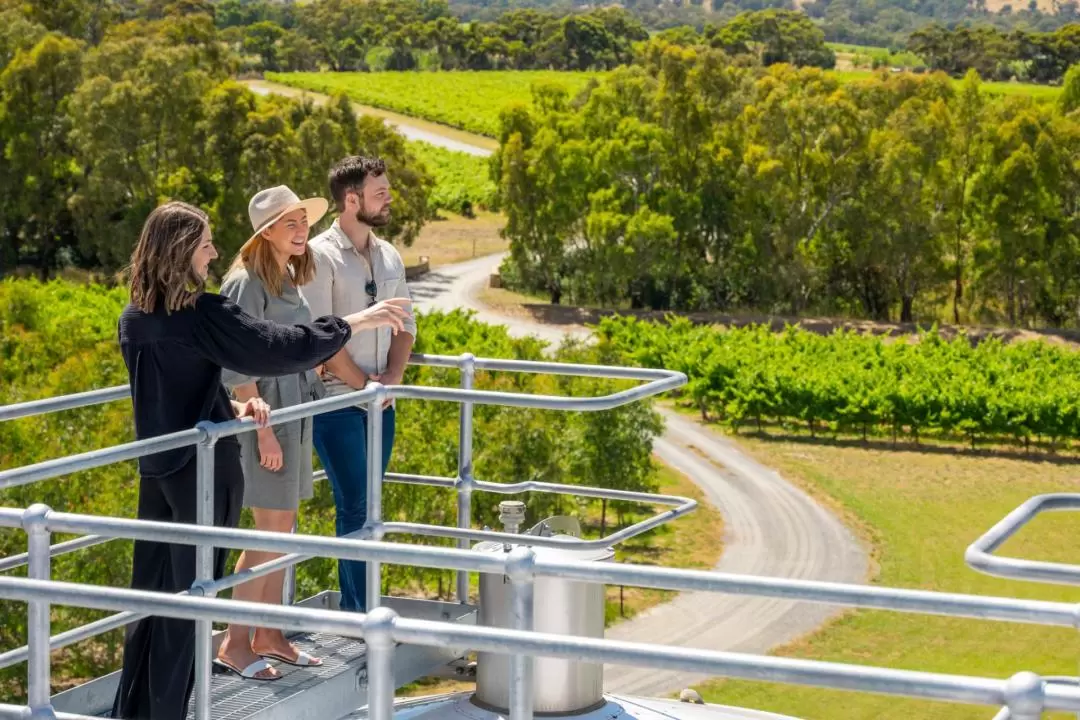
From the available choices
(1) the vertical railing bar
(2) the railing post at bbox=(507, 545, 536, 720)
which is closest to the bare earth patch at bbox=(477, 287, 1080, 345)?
(2) the railing post at bbox=(507, 545, 536, 720)

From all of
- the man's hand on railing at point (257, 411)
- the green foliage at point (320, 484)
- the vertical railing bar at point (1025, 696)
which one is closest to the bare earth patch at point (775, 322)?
the green foliage at point (320, 484)

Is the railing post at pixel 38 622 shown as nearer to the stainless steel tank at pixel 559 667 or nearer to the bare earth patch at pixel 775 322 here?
the stainless steel tank at pixel 559 667

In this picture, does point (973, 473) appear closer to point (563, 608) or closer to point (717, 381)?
point (717, 381)

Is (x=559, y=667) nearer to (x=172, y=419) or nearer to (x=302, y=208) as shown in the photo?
(x=172, y=419)

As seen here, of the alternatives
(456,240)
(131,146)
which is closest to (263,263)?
(131,146)

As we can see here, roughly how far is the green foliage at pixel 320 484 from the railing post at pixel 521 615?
13168 millimetres

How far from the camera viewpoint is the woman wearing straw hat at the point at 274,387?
19.7 feet

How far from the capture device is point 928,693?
280 cm

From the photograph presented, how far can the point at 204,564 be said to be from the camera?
4746 millimetres

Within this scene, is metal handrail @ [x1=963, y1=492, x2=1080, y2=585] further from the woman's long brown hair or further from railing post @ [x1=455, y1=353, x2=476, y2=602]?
railing post @ [x1=455, y1=353, x2=476, y2=602]

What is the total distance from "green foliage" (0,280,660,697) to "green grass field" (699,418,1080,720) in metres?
4.27

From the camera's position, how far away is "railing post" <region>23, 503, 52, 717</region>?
12.3ft

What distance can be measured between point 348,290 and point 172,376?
1.65m

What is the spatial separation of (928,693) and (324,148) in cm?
4596
